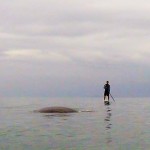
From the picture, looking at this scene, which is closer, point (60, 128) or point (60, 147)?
point (60, 147)

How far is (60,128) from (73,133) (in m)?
2.98

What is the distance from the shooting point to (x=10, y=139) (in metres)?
20.5

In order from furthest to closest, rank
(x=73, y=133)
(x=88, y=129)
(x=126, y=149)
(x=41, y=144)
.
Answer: (x=88, y=129) < (x=73, y=133) < (x=41, y=144) < (x=126, y=149)

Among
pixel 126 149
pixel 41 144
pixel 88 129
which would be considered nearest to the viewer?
pixel 126 149

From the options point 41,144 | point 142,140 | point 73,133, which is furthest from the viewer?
point 73,133

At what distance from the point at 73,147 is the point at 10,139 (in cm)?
397

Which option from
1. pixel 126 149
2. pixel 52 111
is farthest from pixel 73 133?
pixel 52 111

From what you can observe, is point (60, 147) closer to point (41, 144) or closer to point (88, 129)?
point (41, 144)

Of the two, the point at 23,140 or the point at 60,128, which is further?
the point at 60,128

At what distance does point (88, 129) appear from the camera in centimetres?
2514

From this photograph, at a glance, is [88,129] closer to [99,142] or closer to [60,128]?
[60,128]

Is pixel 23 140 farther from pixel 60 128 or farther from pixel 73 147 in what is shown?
pixel 60 128

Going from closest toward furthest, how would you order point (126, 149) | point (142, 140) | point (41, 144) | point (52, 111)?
point (126, 149), point (41, 144), point (142, 140), point (52, 111)

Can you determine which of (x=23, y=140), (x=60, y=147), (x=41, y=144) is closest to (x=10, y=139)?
(x=23, y=140)
